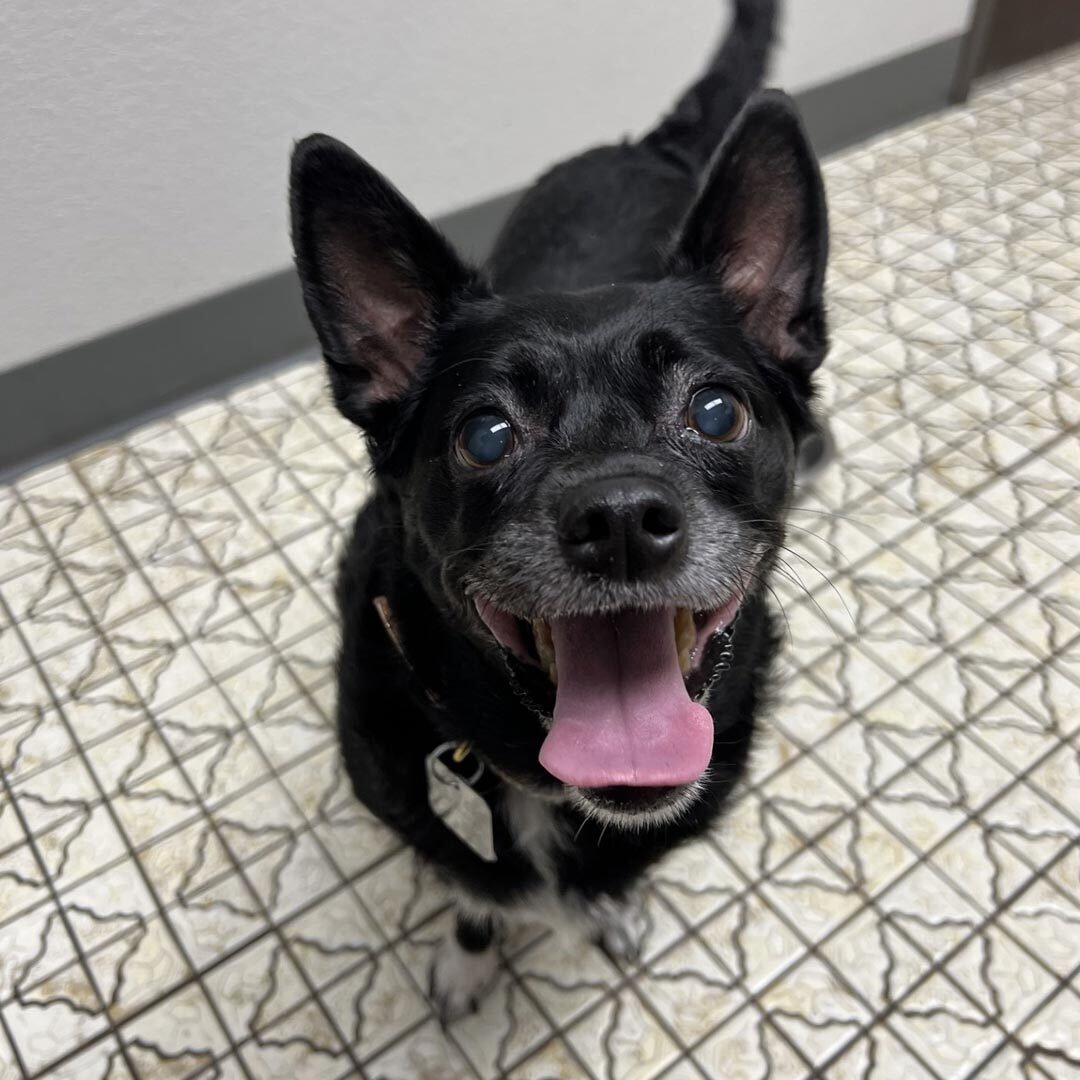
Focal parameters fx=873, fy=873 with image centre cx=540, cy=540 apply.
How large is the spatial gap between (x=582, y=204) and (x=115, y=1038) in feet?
6.37

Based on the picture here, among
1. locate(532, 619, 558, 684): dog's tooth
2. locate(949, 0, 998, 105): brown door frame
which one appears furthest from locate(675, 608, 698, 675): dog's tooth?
locate(949, 0, 998, 105): brown door frame

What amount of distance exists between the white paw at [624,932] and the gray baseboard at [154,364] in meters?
1.65

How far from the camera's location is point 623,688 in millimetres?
1111

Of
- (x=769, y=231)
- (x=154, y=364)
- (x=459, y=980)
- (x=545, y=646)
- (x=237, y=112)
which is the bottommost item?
(x=459, y=980)

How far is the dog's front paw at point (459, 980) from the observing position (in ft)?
5.11

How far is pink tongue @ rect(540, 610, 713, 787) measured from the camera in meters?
1.07

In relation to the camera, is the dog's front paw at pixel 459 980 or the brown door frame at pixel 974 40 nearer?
the dog's front paw at pixel 459 980

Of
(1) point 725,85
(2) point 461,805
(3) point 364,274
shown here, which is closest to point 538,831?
(2) point 461,805

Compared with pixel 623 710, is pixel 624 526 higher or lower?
higher

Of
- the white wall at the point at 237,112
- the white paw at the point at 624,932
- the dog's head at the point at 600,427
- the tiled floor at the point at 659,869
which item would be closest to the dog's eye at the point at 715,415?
the dog's head at the point at 600,427

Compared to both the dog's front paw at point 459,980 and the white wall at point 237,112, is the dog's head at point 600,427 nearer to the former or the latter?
the dog's front paw at point 459,980

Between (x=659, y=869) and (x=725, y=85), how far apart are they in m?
1.94

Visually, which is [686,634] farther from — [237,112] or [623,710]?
[237,112]

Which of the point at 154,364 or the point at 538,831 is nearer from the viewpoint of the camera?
the point at 538,831
